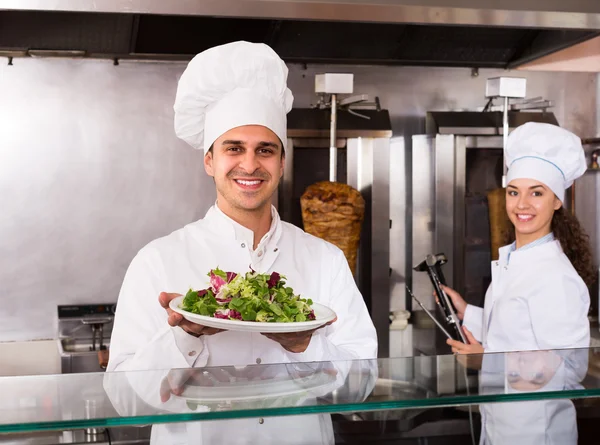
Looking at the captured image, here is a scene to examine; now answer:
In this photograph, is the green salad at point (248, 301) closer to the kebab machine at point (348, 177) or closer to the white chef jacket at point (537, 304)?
the white chef jacket at point (537, 304)

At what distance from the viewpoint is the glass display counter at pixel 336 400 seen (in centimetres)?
98

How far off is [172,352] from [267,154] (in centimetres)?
54

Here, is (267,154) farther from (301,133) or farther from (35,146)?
(35,146)

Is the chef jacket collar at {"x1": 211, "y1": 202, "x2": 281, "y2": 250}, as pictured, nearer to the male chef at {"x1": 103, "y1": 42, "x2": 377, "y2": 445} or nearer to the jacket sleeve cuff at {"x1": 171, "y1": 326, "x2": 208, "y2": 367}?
the male chef at {"x1": 103, "y1": 42, "x2": 377, "y2": 445}

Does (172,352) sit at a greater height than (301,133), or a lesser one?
lesser

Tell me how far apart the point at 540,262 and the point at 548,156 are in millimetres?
337

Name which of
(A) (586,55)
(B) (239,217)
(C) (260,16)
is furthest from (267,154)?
(A) (586,55)

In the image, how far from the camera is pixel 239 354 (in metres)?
1.72

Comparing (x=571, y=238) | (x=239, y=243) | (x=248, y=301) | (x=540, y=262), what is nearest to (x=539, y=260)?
(x=540, y=262)

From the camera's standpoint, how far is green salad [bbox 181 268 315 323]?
1.33 meters

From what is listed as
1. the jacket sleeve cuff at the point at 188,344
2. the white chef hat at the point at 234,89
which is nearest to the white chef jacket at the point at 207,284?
the jacket sleeve cuff at the point at 188,344

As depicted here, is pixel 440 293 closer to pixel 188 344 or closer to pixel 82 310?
pixel 188 344

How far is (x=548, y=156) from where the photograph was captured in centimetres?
231

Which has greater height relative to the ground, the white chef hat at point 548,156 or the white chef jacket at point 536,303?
the white chef hat at point 548,156
